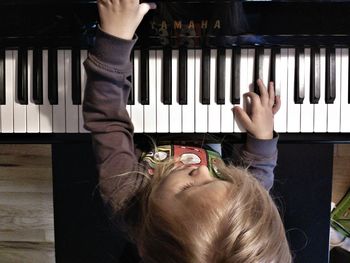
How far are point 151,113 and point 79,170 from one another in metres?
0.32

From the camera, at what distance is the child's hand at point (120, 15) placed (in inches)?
43.5

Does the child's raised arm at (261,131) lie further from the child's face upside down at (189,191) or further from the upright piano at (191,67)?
the child's face upside down at (189,191)

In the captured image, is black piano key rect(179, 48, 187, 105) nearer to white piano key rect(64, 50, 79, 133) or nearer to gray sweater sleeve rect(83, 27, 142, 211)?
gray sweater sleeve rect(83, 27, 142, 211)

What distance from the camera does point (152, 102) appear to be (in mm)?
1217

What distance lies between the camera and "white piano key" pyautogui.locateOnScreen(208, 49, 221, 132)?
120cm

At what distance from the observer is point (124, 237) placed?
4.68 ft

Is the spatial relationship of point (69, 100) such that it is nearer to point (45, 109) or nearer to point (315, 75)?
point (45, 109)

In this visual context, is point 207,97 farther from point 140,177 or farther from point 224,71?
point 140,177

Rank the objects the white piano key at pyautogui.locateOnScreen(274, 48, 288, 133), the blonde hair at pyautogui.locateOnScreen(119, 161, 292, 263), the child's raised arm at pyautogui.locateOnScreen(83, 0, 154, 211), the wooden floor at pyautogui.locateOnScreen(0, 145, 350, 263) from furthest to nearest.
Result: the wooden floor at pyautogui.locateOnScreen(0, 145, 350, 263), the white piano key at pyautogui.locateOnScreen(274, 48, 288, 133), the child's raised arm at pyautogui.locateOnScreen(83, 0, 154, 211), the blonde hair at pyautogui.locateOnScreen(119, 161, 292, 263)

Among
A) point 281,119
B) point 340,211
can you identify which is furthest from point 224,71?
point 340,211

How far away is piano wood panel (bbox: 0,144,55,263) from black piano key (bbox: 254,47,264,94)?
2.50 ft

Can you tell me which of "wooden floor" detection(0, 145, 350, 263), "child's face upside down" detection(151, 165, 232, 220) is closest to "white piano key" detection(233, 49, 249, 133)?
"child's face upside down" detection(151, 165, 232, 220)

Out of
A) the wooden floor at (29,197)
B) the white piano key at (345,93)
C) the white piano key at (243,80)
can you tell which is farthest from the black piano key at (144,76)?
the wooden floor at (29,197)

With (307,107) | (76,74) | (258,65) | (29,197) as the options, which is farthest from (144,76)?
(29,197)
